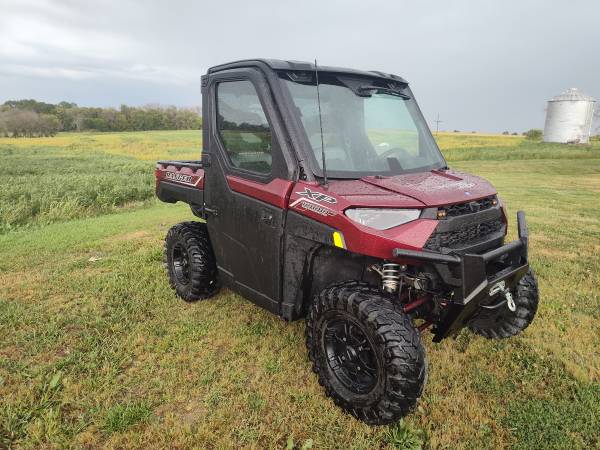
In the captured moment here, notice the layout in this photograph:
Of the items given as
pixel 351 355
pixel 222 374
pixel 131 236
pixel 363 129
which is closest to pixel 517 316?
pixel 351 355

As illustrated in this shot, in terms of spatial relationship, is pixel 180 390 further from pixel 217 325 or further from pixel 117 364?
pixel 217 325

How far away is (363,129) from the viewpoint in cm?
338

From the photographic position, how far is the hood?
103 inches

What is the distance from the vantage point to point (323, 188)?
9.12ft

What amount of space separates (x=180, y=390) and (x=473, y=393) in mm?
2115

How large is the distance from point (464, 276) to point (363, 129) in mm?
1489

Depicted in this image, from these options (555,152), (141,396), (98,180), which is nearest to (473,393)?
(141,396)

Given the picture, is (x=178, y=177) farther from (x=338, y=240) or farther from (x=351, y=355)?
(x=351, y=355)

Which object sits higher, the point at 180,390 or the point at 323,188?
the point at 323,188

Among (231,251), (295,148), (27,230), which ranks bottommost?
(27,230)

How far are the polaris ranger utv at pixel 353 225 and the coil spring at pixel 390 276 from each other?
0.4 inches

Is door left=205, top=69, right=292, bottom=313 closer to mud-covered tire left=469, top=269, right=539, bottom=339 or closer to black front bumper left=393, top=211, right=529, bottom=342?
black front bumper left=393, top=211, right=529, bottom=342

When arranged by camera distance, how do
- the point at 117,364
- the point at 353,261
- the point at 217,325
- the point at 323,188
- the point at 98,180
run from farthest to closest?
the point at 98,180, the point at 217,325, the point at 117,364, the point at 353,261, the point at 323,188

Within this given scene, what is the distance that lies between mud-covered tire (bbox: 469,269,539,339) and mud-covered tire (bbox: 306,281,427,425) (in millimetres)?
1195
